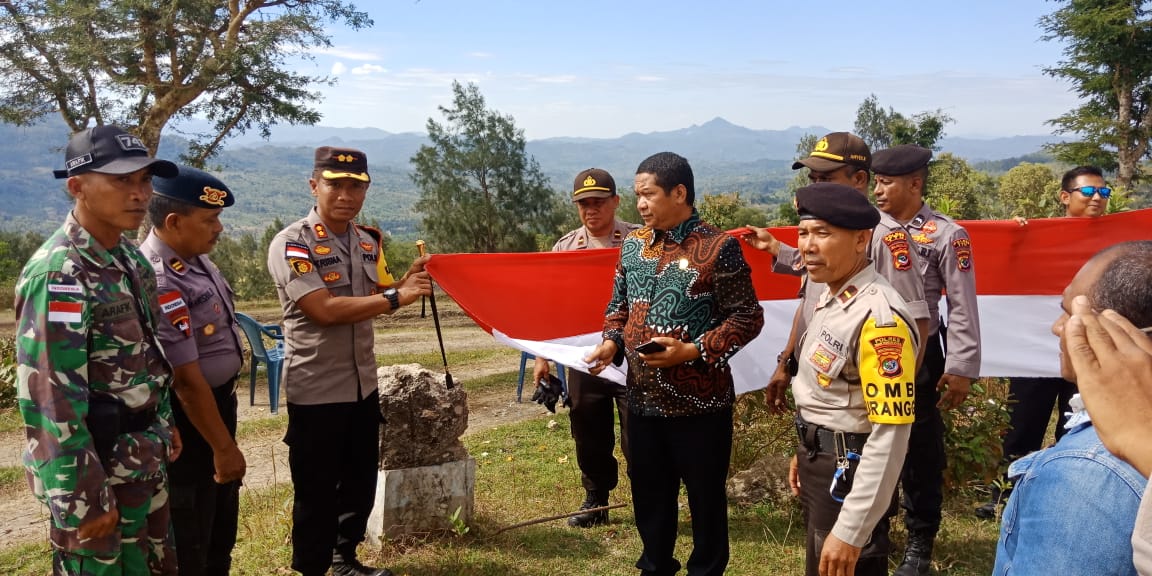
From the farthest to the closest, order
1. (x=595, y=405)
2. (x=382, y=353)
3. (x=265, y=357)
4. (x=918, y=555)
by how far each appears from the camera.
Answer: (x=382, y=353), (x=265, y=357), (x=595, y=405), (x=918, y=555)

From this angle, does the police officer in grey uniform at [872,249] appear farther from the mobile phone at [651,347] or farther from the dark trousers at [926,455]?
the mobile phone at [651,347]

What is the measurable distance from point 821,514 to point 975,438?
2809 millimetres

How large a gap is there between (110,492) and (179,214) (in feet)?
4.45

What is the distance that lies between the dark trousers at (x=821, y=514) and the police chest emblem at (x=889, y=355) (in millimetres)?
429

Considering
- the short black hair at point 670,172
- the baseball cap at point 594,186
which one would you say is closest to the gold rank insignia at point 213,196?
the short black hair at point 670,172

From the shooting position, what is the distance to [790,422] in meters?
Result: 5.46

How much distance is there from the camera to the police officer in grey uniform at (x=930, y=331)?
13.0 feet

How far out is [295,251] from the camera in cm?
367

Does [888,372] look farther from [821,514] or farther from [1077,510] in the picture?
[1077,510]

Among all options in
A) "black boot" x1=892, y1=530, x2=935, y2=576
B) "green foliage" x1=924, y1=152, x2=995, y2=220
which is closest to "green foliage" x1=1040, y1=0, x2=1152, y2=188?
"green foliage" x1=924, y1=152, x2=995, y2=220

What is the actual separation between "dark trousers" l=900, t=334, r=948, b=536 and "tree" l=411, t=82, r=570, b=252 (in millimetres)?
37032

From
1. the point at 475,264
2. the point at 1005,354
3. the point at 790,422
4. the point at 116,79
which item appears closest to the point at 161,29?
the point at 116,79

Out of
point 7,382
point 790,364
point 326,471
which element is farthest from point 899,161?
point 7,382

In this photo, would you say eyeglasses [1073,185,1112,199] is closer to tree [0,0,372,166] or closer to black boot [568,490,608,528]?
black boot [568,490,608,528]
